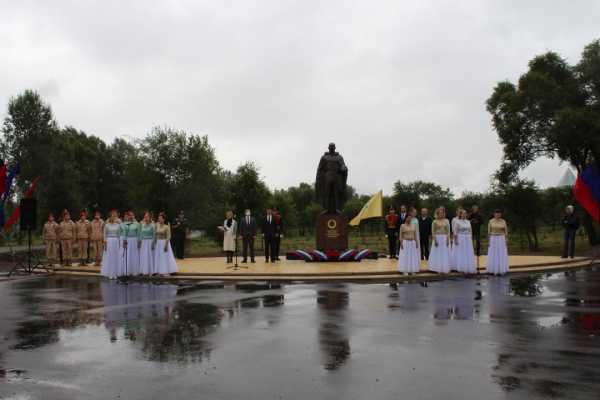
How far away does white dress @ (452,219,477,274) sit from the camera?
16312 millimetres

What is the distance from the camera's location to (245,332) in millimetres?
8102

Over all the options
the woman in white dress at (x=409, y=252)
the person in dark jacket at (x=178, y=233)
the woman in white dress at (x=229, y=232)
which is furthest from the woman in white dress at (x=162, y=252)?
the woman in white dress at (x=409, y=252)

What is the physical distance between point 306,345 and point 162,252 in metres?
10.6

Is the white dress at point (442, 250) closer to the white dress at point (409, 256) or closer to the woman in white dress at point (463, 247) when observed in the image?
the woman in white dress at point (463, 247)

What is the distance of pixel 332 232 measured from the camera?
21125mm

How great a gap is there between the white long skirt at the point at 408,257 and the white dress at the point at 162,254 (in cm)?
709

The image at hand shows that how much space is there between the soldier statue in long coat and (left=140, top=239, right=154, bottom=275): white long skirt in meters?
7.19

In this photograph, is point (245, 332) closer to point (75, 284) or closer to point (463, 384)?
point (463, 384)

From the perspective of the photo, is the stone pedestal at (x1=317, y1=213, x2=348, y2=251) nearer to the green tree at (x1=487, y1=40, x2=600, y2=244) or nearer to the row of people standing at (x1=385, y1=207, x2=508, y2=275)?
the row of people standing at (x1=385, y1=207, x2=508, y2=275)

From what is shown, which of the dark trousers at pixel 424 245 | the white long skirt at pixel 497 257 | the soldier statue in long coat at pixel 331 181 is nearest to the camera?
the white long skirt at pixel 497 257

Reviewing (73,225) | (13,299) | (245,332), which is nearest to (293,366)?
(245,332)

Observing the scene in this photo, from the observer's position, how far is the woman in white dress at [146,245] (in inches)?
669

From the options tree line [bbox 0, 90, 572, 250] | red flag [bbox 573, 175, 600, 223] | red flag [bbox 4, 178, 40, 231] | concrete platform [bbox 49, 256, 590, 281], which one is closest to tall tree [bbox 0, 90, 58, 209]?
tree line [bbox 0, 90, 572, 250]

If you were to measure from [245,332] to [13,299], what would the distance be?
7194 millimetres
